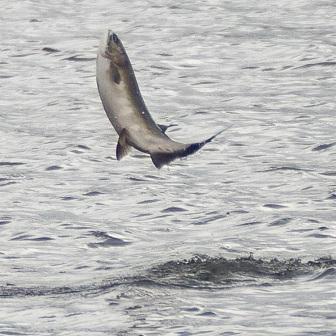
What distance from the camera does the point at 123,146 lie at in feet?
30.4

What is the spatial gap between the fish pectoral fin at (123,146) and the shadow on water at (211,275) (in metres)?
2.52

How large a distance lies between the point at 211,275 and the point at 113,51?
3207mm

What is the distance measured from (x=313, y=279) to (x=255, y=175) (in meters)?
4.45

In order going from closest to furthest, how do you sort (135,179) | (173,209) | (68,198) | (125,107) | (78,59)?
(125,107) < (173,209) < (68,198) < (135,179) < (78,59)

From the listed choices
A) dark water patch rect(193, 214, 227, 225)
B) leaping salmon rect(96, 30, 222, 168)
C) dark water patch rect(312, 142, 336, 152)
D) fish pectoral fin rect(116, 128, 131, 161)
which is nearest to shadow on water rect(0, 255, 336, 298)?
dark water patch rect(193, 214, 227, 225)

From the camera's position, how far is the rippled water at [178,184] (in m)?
11.1

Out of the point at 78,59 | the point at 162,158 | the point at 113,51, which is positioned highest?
the point at 113,51

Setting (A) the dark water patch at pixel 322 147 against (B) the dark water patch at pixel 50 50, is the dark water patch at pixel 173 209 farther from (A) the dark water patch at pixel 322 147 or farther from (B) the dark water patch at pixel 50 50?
(B) the dark water patch at pixel 50 50

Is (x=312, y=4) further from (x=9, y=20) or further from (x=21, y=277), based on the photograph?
(x=21, y=277)

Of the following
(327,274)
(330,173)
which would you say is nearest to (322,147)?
(330,173)

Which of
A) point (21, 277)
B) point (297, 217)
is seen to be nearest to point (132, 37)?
point (297, 217)

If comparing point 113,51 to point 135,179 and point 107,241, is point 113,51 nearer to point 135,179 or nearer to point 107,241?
point 107,241

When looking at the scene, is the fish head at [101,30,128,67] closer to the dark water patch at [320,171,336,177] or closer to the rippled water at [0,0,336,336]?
the rippled water at [0,0,336,336]

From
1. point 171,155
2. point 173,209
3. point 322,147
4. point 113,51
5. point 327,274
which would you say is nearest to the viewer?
point 171,155
